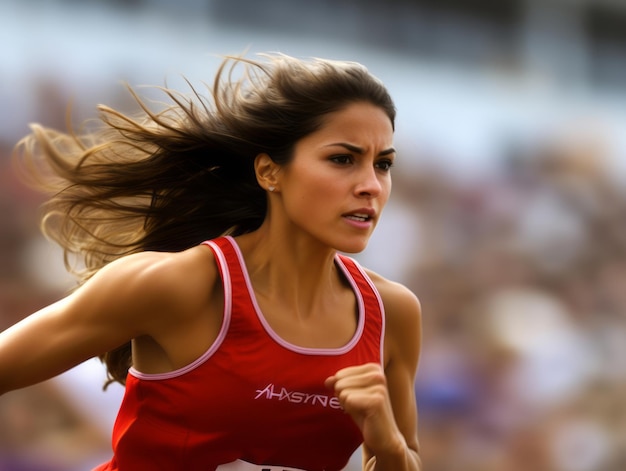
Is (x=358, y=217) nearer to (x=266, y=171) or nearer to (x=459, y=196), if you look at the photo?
(x=266, y=171)

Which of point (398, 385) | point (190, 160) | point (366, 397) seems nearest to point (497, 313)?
point (398, 385)

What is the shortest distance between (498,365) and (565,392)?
1.89ft

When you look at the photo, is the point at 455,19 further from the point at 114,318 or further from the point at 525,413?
the point at 114,318

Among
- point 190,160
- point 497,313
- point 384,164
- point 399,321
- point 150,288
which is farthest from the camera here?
point 497,313

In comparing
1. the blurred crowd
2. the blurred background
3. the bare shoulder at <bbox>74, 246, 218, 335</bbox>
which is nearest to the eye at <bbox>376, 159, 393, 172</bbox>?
the bare shoulder at <bbox>74, 246, 218, 335</bbox>

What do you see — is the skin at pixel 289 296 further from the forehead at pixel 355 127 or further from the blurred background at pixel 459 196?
the blurred background at pixel 459 196

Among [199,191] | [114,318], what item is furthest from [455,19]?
[114,318]

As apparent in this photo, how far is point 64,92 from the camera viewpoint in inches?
288

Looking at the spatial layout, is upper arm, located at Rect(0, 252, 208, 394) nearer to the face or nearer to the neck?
the neck

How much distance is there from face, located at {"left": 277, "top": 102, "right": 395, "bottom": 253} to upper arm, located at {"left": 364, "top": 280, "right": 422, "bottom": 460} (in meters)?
0.37

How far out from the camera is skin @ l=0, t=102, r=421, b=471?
274 cm

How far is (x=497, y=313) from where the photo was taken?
25.9 ft

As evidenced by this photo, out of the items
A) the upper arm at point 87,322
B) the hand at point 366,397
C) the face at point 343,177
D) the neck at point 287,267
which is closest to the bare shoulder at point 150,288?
the upper arm at point 87,322

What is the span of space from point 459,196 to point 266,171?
5873 millimetres
